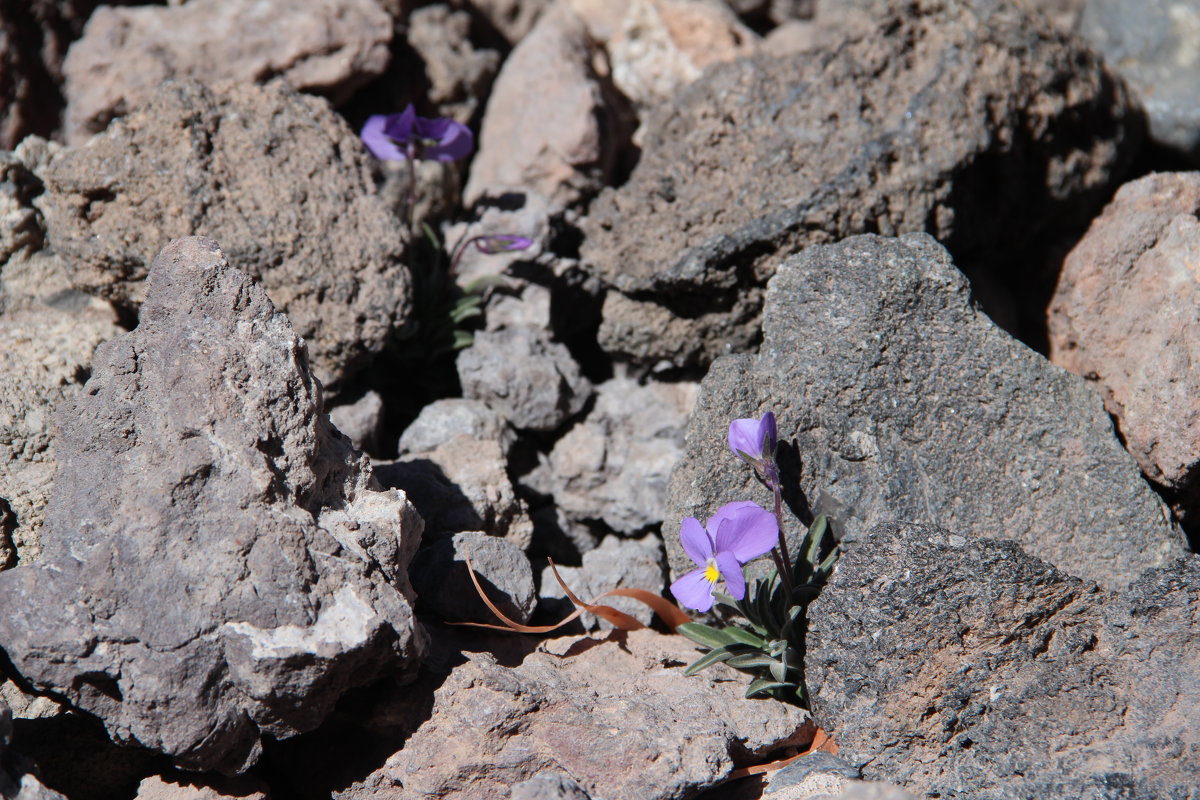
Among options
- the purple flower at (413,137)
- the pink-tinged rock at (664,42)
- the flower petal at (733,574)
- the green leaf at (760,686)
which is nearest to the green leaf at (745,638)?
the green leaf at (760,686)

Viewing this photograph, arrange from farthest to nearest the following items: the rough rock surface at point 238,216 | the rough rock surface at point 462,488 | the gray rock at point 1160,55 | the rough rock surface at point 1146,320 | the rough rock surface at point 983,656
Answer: the gray rock at point 1160,55
the rough rock surface at point 238,216
the rough rock surface at point 462,488
the rough rock surface at point 1146,320
the rough rock surface at point 983,656

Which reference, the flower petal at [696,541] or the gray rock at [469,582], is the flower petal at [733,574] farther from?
the gray rock at [469,582]

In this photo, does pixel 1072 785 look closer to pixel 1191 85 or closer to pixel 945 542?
pixel 945 542

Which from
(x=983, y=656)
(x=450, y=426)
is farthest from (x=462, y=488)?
(x=983, y=656)

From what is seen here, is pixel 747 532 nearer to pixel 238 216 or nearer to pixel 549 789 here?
pixel 549 789

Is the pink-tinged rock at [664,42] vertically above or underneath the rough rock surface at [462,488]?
above
